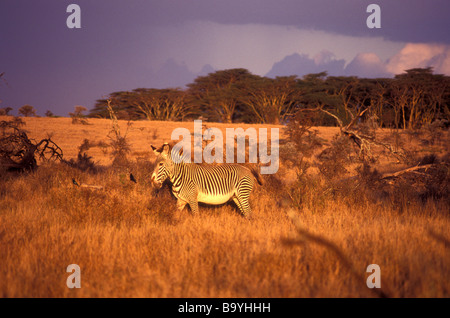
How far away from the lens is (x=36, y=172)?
9281mm

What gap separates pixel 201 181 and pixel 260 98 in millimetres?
33720

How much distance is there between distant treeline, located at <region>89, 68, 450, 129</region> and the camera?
33469mm

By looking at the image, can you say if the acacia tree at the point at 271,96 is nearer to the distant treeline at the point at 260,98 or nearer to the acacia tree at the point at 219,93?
the distant treeline at the point at 260,98

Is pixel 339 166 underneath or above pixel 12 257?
above

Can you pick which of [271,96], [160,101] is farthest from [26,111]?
[271,96]

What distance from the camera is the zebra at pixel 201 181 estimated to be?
6059mm

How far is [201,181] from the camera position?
6402 millimetres

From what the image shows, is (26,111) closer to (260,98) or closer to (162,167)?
(260,98)

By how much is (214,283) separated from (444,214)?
5.17m

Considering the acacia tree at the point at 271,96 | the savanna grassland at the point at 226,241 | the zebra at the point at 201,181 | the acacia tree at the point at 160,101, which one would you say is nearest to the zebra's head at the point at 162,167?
the zebra at the point at 201,181

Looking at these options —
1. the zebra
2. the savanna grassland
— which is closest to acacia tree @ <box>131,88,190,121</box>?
the savanna grassland

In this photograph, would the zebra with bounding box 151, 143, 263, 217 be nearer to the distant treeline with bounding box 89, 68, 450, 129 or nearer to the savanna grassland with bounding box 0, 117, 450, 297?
the savanna grassland with bounding box 0, 117, 450, 297
